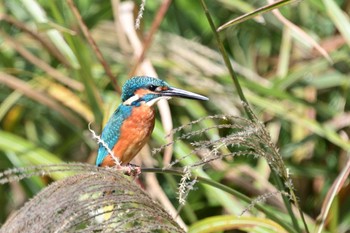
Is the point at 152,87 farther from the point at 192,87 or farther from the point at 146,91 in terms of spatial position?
the point at 192,87

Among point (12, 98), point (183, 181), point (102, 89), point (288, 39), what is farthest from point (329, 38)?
point (183, 181)

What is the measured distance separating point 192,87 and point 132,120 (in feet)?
2.52

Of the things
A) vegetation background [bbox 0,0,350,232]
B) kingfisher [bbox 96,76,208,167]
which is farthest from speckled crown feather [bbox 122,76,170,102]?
vegetation background [bbox 0,0,350,232]

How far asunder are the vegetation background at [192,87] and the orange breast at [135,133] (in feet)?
0.44

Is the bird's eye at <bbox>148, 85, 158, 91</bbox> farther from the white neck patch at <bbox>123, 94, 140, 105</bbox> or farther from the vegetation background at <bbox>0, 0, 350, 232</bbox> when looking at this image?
the vegetation background at <bbox>0, 0, 350, 232</bbox>

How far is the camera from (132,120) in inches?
112

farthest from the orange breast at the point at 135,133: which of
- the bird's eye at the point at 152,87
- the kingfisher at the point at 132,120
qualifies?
the bird's eye at the point at 152,87

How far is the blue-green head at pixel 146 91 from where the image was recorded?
2.71 meters

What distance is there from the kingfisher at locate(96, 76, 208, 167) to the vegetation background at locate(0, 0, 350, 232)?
11 cm

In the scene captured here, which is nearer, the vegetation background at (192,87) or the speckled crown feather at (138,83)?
the speckled crown feather at (138,83)

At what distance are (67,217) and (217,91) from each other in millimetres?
2102

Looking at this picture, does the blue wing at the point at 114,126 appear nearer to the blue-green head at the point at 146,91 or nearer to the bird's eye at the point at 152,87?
the blue-green head at the point at 146,91

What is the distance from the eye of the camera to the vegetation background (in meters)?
3.17

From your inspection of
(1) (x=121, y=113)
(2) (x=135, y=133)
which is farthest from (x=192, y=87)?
(2) (x=135, y=133)
